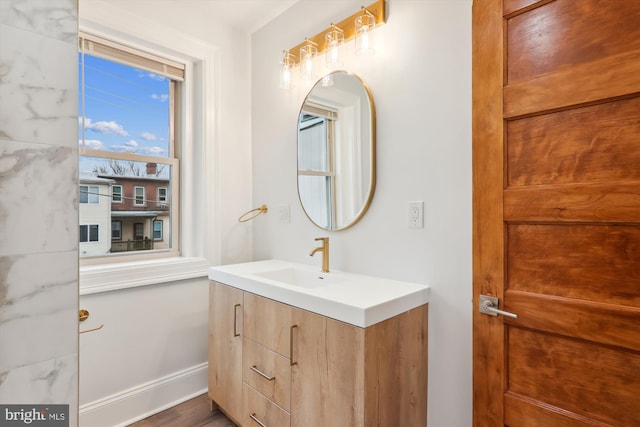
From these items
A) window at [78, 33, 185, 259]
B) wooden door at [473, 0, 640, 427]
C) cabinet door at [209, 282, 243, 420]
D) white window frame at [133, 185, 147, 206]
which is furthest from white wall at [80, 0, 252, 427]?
wooden door at [473, 0, 640, 427]

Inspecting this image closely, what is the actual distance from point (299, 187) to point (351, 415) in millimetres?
1325

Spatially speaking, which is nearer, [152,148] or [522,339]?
[522,339]

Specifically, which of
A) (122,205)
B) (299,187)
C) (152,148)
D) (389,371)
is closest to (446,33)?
(299,187)

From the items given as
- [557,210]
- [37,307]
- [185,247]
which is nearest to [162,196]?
[185,247]

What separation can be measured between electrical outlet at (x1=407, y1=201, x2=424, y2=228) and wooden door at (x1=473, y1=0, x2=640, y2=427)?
0.28 metres

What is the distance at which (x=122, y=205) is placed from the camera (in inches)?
83.1

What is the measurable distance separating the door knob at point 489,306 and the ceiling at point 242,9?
2106 mm

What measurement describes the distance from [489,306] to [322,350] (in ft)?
2.18

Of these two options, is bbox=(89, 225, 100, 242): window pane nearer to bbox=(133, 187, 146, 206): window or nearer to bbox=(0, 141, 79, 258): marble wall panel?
bbox=(133, 187, 146, 206): window

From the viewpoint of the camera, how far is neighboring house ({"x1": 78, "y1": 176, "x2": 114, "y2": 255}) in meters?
1.96

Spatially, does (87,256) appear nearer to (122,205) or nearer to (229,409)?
(122,205)

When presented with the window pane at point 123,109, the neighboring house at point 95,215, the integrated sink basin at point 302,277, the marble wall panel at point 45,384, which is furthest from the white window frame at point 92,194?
the marble wall panel at point 45,384

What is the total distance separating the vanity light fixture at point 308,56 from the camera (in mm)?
1962

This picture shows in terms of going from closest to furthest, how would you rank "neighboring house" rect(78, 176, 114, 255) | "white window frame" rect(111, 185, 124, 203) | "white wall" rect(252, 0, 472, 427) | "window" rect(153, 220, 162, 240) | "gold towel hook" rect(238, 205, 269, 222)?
1. "white wall" rect(252, 0, 472, 427)
2. "neighboring house" rect(78, 176, 114, 255)
3. "white window frame" rect(111, 185, 124, 203)
4. "window" rect(153, 220, 162, 240)
5. "gold towel hook" rect(238, 205, 269, 222)
